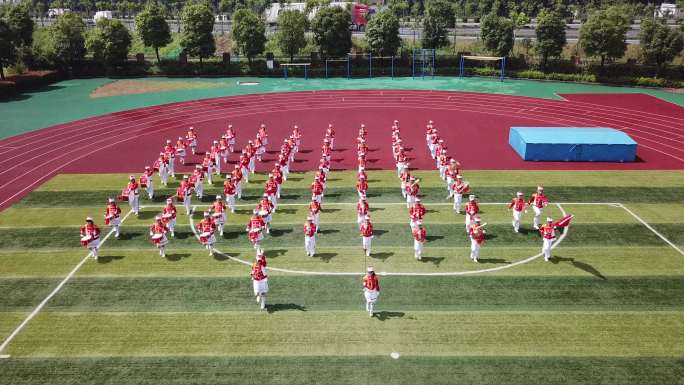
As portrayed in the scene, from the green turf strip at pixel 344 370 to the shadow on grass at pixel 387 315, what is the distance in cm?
173

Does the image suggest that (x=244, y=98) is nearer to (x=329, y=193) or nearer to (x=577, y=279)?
(x=329, y=193)

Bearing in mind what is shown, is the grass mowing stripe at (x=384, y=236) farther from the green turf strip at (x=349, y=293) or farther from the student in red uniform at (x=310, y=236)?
the green turf strip at (x=349, y=293)

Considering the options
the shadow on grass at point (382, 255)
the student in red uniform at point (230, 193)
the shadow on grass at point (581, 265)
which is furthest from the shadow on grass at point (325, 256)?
the shadow on grass at point (581, 265)

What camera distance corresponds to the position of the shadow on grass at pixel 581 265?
17234 mm

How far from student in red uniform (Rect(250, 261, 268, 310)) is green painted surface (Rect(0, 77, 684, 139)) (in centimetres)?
3100

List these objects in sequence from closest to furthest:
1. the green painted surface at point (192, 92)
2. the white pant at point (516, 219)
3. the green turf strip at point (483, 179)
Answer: the white pant at point (516, 219)
the green turf strip at point (483, 179)
the green painted surface at point (192, 92)

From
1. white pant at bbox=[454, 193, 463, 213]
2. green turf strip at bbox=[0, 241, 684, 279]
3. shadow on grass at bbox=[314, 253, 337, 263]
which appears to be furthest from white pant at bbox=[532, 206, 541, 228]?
shadow on grass at bbox=[314, 253, 337, 263]

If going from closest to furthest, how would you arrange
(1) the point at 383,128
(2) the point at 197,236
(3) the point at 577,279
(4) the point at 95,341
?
1. (4) the point at 95,341
2. (3) the point at 577,279
3. (2) the point at 197,236
4. (1) the point at 383,128

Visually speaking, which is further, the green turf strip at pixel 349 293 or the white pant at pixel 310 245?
the white pant at pixel 310 245

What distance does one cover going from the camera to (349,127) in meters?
36.9

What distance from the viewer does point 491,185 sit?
2570 centimetres

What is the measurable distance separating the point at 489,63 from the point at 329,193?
138ft

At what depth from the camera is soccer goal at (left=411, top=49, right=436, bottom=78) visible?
5912 centimetres

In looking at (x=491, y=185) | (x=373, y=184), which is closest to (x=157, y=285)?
(x=373, y=184)
